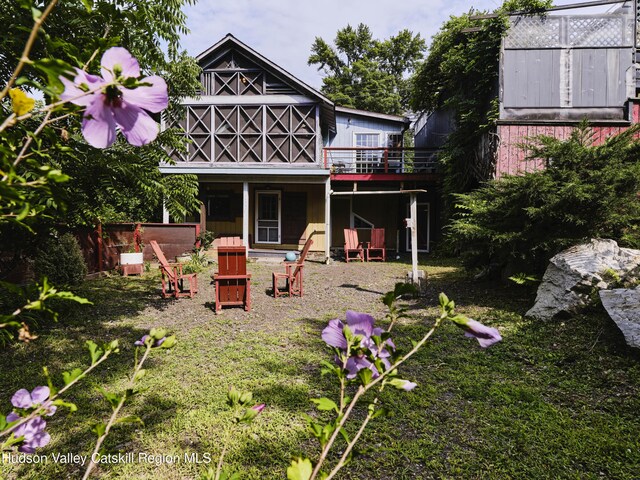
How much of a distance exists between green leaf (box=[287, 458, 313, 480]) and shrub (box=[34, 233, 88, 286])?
672 centimetres

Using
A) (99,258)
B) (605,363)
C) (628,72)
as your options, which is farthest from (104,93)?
(628,72)

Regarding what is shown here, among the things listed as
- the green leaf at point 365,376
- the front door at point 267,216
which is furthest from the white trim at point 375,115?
the green leaf at point 365,376

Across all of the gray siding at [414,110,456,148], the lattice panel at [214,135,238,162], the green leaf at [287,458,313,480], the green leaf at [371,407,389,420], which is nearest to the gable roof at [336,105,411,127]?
the gray siding at [414,110,456,148]

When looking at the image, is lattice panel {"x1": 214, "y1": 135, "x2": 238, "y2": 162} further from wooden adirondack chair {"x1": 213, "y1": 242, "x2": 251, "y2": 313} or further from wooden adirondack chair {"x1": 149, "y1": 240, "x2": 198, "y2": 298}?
wooden adirondack chair {"x1": 213, "y1": 242, "x2": 251, "y2": 313}

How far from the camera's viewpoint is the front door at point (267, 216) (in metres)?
14.4

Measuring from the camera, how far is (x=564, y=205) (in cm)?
545

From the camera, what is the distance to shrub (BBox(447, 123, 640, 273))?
5328 mm

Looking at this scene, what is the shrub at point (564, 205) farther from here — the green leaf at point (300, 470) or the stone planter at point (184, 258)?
the stone planter at point (184, 258)

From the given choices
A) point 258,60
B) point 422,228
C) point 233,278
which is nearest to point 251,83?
point 258,60

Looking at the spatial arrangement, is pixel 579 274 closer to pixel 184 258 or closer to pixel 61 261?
pixel 61 261

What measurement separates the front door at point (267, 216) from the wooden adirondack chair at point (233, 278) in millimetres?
8151

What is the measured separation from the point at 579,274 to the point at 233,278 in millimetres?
5046

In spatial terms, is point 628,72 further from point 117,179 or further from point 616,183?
point 117,179

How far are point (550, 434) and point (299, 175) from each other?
1061 centimetres
